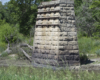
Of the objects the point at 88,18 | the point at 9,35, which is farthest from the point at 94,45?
the point at 9,35

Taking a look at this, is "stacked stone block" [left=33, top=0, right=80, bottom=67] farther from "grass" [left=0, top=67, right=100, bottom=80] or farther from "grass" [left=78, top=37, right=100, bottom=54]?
"grass" [left=78, top=37, right=100, bottom=54]

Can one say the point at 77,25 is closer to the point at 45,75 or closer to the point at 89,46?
the point at 89,46

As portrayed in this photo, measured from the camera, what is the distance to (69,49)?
13258mm

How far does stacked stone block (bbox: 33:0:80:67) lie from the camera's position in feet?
43.3

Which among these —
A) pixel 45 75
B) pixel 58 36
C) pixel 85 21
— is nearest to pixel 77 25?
pixel 85 21

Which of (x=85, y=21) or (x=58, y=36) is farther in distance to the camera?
(x=85, y=21)

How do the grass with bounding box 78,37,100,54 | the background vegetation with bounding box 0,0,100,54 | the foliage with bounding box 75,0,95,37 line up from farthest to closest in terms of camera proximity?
the foliage with bounding box 75,0,95,37
the background vegetation with bounding box 0,0,100,54
the grass with bounding box 78,37,100,54

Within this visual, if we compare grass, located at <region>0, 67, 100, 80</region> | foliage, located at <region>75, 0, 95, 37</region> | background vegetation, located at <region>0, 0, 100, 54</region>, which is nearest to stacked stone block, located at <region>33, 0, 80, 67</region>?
grass, located at <region>0, 67, 100, 80</region>

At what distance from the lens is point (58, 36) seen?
13.2m

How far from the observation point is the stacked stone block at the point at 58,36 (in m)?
13.2

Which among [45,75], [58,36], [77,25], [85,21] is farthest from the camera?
[77,25]

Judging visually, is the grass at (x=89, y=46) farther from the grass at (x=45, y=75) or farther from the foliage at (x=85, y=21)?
the grass at (x=45, y=75)

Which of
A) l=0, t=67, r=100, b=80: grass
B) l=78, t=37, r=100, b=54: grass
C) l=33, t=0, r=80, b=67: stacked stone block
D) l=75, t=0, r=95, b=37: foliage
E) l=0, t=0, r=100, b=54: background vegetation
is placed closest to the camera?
l=0, t=67, r=100, b=80: grass

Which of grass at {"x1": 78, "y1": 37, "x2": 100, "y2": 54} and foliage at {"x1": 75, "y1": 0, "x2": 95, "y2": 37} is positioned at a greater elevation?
foliage at {"x1": 75, "y1": 0, "x2": 95, "y2": 37}
